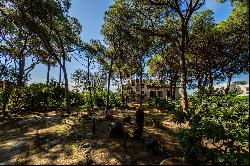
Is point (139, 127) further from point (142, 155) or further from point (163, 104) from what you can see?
point (163, 104)

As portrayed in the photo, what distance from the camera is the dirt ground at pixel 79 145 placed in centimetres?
1330

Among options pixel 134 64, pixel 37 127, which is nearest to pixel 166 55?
pixel 134 64

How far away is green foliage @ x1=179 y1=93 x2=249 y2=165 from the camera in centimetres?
1137

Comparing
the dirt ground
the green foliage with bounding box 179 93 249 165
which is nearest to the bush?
the dirt ground

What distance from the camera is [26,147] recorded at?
15.6 m

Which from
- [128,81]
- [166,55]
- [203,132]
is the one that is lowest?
[203,132]

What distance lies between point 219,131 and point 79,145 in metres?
7.18

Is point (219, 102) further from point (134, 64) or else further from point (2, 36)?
point (2, 36)

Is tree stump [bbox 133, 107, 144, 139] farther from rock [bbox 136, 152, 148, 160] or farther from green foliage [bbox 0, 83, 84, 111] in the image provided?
green foliage [bbox 0, 83, 84, 111]

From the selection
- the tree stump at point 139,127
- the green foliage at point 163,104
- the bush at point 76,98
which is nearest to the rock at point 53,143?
the tree stump at point 139,127

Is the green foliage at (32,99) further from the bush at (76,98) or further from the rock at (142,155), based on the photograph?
the rock at (142,155)

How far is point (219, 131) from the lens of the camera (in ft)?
40.0

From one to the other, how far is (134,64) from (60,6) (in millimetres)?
16752

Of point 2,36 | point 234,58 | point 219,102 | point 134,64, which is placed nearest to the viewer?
point 219,102
